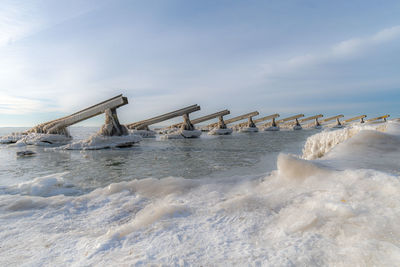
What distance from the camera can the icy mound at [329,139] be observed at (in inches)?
174

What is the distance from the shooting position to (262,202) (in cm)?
193

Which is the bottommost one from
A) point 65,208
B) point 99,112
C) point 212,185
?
point 212,185

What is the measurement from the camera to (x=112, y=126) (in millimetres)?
14070

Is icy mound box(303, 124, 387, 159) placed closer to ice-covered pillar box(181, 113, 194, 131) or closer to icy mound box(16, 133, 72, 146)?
ice-covered pillar box(181, 113, 194, 131)

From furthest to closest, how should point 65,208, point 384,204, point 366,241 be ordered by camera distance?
1. point 65,208
2. point 384,204
3. point 366,241

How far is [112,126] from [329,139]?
510 inches

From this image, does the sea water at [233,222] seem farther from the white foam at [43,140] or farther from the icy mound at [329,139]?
the white foam at [43,140]

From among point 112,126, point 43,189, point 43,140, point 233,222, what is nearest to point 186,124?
point 112,126

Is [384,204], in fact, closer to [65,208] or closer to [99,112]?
[65,208]

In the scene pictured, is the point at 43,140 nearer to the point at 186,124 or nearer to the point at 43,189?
the point at 186,124

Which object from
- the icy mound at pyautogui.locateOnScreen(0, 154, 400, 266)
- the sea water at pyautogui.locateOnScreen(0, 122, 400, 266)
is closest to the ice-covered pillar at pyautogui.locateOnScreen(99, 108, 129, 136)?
the sea water at pyautogui.locateOnScreen(0, 122, 400, 266)

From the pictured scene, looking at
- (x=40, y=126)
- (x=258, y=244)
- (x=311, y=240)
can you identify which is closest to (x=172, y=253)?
(x=258, y=244)

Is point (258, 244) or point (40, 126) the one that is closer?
point (258, 244)

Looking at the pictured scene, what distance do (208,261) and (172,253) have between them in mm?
247
